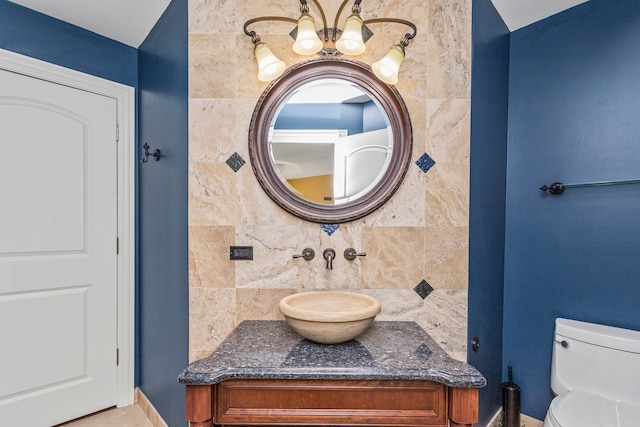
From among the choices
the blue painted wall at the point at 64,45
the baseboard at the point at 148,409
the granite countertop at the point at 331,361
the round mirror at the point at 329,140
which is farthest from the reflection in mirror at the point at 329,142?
the baseboard at the point at 148,409

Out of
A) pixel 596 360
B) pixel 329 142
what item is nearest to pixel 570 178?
pixel 596 360

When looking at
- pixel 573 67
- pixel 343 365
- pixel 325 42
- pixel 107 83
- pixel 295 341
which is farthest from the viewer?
pixel 107 83

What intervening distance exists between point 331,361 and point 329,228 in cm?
64

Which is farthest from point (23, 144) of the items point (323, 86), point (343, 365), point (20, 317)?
point (343, 365)

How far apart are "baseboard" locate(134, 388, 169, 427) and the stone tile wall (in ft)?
2.30

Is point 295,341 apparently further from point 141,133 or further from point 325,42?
point 141,133

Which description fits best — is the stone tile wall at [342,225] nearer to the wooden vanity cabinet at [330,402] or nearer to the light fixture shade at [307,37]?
the light fixture shade at [307,37]

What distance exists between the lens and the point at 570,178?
1711 mm

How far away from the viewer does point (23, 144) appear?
178 centimetres

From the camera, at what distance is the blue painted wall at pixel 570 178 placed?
1.57 meters

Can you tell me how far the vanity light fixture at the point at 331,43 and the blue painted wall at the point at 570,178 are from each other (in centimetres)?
91

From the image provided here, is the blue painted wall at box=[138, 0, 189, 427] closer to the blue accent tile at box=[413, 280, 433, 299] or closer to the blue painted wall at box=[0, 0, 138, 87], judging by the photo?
the blue painted wall at box=[0, 0, 138, 87]

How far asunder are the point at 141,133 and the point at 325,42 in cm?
138

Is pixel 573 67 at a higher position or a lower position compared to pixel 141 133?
higher
